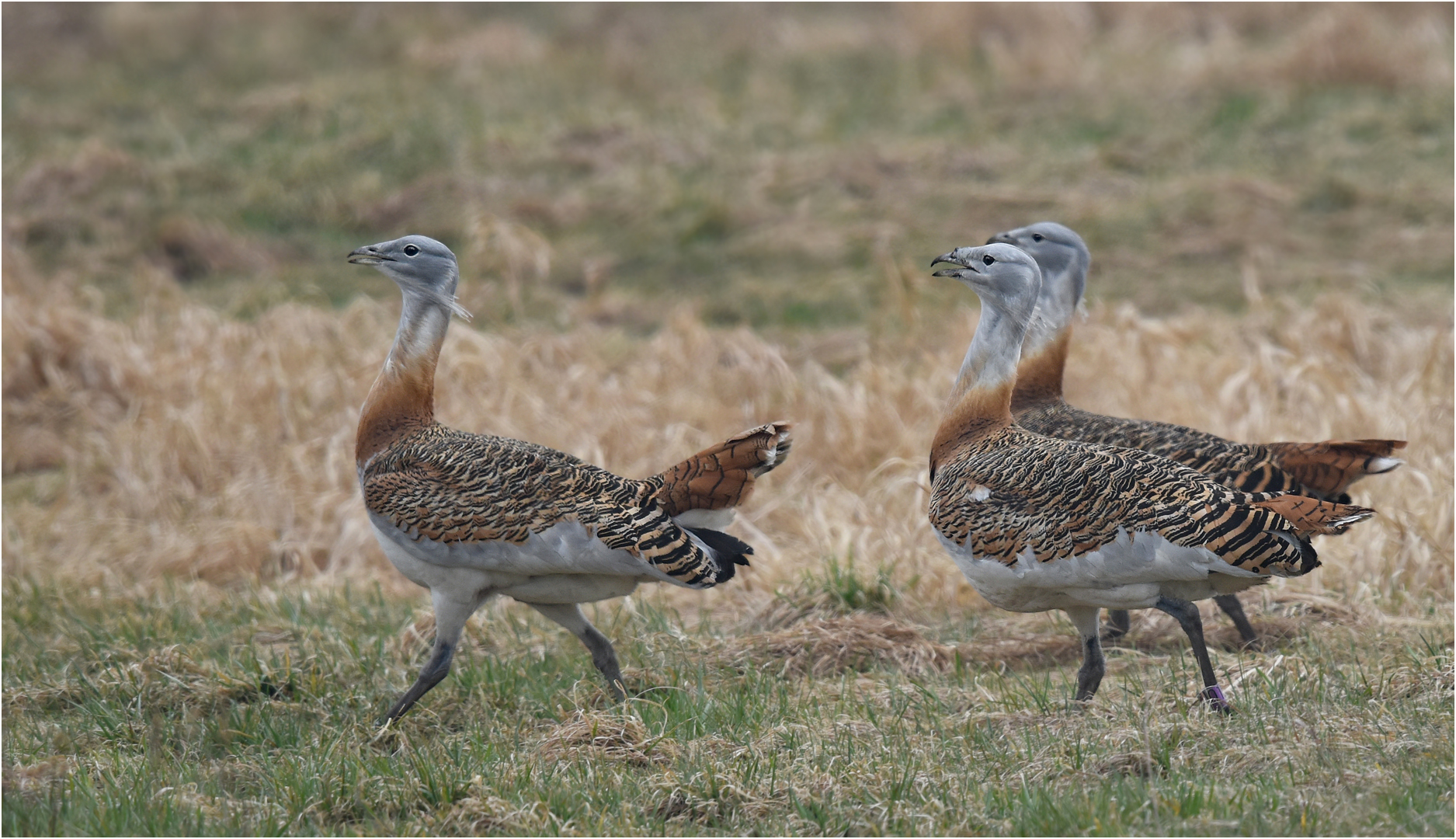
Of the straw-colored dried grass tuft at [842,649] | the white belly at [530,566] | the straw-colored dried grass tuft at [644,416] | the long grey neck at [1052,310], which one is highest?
the long grey neck at [1052,310]

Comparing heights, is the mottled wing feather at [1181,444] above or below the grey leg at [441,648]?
above

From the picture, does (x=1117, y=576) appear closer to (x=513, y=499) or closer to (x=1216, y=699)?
(x=1216, y=699)

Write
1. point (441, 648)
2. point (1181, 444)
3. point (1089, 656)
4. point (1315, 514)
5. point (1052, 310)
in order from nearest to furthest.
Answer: point (1315, 514)
point (1089, 656)
point (441, 648)
point (1181, 444)
point (1052, 310)

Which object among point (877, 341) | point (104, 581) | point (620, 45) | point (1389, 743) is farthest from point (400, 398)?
point (620, 45)

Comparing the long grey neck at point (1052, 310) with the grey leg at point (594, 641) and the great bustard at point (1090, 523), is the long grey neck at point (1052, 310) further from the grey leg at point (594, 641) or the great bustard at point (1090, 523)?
the grey leg at point (594, 641)

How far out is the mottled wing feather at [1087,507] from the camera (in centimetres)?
435

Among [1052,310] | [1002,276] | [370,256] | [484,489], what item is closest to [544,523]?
[484,489]

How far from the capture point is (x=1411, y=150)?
13195 mm

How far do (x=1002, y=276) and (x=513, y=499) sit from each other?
1.81 m

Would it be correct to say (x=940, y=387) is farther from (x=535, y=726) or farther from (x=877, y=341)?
(x=535, y=726)

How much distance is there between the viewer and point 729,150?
1473 centimetres

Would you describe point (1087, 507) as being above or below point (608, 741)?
above

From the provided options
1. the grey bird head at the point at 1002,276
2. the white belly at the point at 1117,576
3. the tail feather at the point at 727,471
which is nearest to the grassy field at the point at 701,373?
the white belly at the point at 1117,576

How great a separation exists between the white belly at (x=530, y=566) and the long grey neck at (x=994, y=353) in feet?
4.25
